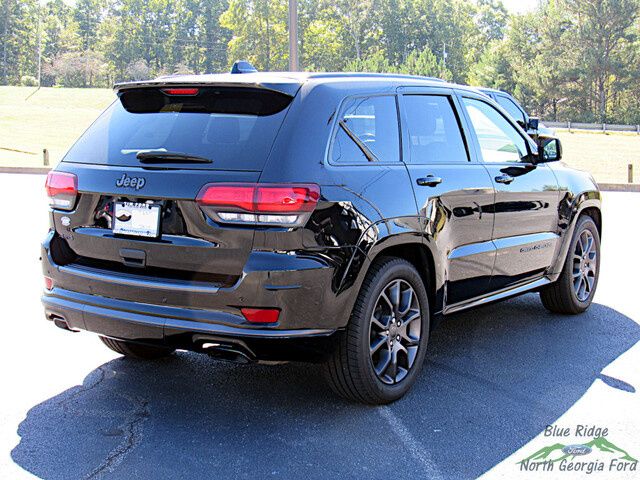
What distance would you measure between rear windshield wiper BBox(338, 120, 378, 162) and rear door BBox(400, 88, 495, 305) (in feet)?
1.01

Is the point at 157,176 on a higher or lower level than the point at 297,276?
higher

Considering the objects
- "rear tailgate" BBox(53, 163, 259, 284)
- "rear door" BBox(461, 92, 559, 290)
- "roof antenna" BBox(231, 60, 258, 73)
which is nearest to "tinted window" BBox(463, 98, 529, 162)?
"rear door" BBox(461, 92, 559, 290)

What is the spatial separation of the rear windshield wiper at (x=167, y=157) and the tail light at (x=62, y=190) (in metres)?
0.46

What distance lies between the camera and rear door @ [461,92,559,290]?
5.71m

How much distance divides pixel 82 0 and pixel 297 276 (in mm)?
159438

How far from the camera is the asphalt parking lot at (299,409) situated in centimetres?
391

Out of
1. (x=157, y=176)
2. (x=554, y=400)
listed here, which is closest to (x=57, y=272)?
(x=157, y=176)

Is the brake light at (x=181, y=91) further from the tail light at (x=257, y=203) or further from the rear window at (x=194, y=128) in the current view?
the tail light at (x=257, y=203)

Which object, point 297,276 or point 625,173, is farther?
point 625,173

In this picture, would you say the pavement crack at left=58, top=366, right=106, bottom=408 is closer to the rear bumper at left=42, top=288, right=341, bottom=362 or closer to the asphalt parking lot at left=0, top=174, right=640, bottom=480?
the asphalt parking lot at left=0, top=174, right=640, bottom=480

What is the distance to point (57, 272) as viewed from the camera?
15.0ft

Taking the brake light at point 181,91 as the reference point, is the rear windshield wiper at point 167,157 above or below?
below

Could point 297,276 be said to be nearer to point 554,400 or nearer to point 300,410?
point 300,410

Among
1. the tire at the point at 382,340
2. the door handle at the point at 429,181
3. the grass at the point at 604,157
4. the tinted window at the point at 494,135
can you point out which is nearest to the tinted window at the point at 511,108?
the tinted window at the point at 494,135
